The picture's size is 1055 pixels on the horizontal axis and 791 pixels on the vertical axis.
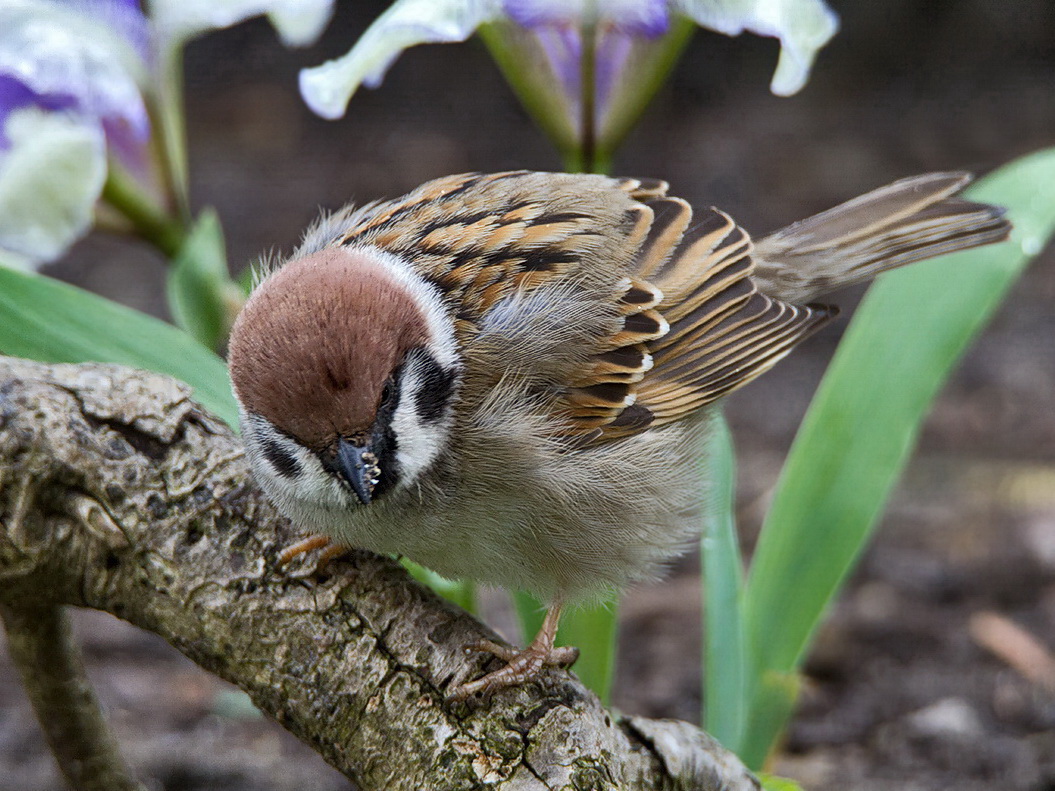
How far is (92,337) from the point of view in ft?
5.34

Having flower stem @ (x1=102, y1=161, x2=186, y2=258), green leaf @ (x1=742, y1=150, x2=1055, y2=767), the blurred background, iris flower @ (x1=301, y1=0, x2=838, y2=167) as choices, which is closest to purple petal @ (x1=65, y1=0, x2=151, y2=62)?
flower stem @ (x1=102, y1=161, x2=186, y2=258)

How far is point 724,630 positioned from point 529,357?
0.48 m

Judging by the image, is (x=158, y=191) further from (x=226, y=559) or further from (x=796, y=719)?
(x=796, y=719)

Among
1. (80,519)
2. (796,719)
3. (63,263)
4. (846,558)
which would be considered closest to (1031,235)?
(846,558)

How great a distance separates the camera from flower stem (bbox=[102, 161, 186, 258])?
75.5 inches

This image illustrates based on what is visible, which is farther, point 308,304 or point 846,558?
point 846,558

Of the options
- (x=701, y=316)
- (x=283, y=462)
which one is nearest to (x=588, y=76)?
(x=701, y=316)

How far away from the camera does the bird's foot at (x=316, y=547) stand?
1440 millimetres

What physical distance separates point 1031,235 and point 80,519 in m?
1.50

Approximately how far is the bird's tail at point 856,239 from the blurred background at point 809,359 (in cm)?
96

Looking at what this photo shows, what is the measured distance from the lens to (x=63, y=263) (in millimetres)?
4406

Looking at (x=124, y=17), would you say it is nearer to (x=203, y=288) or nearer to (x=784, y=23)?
(x=203, y=288)

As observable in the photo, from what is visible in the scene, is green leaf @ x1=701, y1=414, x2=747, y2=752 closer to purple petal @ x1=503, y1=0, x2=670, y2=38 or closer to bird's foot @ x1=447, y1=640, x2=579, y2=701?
bird's foot @ x1=447, y1=640, x2=579, y2=701

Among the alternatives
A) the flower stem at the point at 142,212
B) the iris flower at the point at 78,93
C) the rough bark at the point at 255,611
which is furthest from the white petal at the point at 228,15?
the rough bark at the point at 255,611
